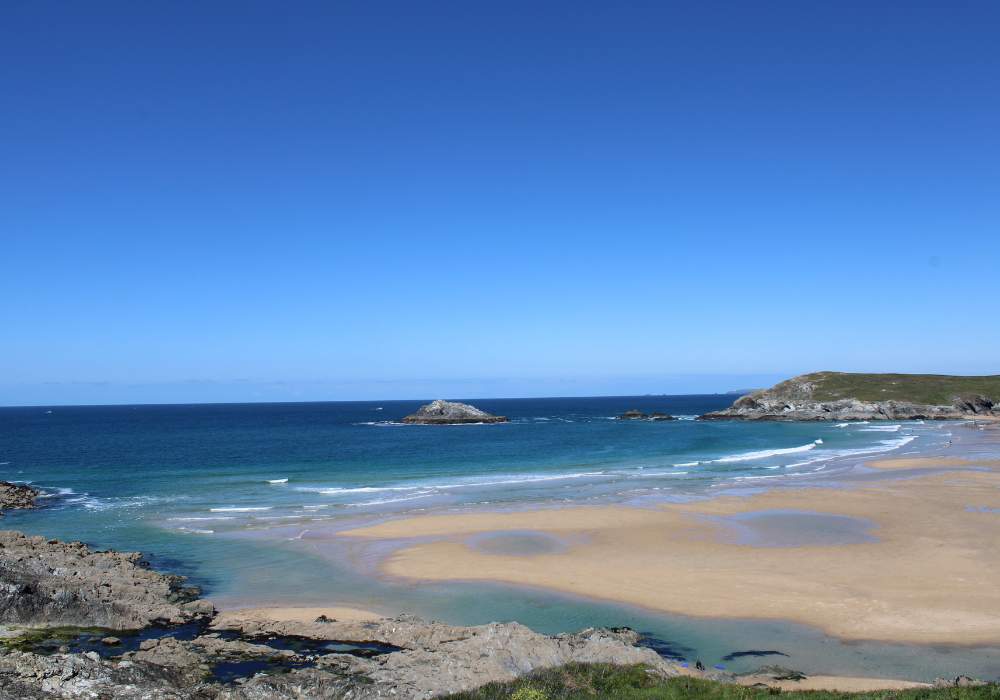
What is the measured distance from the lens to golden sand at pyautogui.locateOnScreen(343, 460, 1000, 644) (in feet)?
68.3

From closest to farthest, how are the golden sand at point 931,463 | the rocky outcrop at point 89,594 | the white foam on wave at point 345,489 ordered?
the rocky outcrop at point 89,594
the white foam on wave at point 345,489
the golden sand at point 931,463

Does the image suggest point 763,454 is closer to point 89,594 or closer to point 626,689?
point 626,689

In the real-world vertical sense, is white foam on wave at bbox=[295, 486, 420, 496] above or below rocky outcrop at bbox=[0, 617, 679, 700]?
below

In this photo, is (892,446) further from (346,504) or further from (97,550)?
(97,550)

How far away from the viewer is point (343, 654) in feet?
55.9

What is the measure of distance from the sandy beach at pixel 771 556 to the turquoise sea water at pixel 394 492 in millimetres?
1219

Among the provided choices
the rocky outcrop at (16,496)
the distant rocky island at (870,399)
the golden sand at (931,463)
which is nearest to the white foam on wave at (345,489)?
the rocky outcrop at (16,496)

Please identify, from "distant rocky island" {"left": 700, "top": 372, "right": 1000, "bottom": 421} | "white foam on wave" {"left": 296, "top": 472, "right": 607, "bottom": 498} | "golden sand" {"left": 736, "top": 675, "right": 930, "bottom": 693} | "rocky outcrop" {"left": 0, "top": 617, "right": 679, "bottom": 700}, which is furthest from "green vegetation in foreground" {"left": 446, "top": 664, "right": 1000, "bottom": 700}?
"distant rocky island" {"left": 700, "top": 372, "right": 1000, "bottom": 421}

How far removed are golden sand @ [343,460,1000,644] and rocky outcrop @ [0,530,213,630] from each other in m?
8.16

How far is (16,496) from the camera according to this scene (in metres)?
44.2

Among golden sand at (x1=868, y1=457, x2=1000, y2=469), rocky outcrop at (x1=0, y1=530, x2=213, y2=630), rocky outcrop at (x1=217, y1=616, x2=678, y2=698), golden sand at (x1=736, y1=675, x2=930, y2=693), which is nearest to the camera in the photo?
rocky outcrop at (x1=217, y1=616, x2=678, y2=698)

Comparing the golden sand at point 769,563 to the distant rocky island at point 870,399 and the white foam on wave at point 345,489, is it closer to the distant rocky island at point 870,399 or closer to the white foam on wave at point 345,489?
the white foam on wave at point 345,489

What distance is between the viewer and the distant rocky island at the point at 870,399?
126688 mm

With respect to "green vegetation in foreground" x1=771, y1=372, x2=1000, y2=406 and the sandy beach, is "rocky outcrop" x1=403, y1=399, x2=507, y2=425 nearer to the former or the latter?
"green vegetation in foreground" x1=771, y1=372, x2=1000, y2=406
